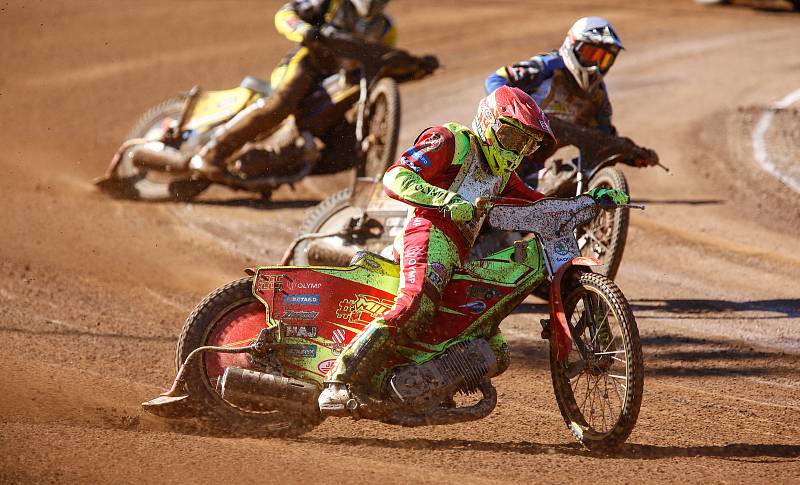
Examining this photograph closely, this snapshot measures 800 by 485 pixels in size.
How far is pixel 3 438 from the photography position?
16.3 ft

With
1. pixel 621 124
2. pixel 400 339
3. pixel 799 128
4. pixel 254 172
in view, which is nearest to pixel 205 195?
pixel 254 172

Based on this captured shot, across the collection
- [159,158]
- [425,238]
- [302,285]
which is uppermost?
[425,238]

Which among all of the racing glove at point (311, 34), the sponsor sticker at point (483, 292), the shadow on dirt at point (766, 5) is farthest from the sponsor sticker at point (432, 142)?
the shadow on dirt at point (766, 5)

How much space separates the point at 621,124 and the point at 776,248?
483 centimetres

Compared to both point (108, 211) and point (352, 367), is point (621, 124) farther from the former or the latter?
point (352, 367)

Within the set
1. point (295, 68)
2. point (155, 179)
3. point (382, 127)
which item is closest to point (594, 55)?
point (382, 127)

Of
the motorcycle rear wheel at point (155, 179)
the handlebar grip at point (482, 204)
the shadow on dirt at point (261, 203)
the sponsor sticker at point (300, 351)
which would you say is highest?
the handlebar grip at point (482, 204)

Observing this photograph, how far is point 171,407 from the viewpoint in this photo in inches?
218

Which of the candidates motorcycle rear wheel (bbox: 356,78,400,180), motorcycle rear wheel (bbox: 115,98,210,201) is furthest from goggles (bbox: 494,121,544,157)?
motorcycle rear wheel (bbox: 115,98,210,201)

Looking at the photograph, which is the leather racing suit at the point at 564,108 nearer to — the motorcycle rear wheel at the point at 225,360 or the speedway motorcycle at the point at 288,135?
the speedway motorcycle at the point at 288,135

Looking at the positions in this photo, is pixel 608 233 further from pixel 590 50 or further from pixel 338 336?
pixel 338 336

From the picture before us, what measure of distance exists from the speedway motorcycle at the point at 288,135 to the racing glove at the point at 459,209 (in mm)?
5359

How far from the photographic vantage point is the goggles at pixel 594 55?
8.36m

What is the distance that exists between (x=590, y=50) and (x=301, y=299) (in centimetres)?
386
